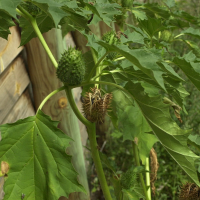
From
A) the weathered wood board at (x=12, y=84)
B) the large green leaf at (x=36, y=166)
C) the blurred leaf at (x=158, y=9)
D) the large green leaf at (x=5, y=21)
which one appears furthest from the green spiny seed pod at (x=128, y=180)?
the blurred leaf at (x=158, y=9)

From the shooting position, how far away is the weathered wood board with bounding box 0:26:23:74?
1.23 m

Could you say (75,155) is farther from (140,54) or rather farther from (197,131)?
(197,131)

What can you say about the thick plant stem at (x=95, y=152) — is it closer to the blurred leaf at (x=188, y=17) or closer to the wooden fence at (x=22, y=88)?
the wooden fence at (x=22, y=88)

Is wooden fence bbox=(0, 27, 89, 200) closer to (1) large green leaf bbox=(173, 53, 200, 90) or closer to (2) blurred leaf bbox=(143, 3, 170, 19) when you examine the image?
(2) blurred leaf bbox=(143, 3, 170, 19)

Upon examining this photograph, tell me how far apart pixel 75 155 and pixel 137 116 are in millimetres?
743

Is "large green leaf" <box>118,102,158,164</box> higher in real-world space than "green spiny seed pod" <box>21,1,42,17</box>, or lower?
lower

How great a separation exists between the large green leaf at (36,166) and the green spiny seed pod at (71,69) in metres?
0.16

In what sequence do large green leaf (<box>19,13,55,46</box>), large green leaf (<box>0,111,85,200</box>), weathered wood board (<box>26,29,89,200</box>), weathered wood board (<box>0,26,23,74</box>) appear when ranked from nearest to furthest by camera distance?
large green leaf (<box>0,111,85,200</box>) < large green leaf (<box>19,13,55,46</box>) < weathered wood board (<box>0,26,23,74</box>) < weathered wood board (<box>26,29,89,200</box>)

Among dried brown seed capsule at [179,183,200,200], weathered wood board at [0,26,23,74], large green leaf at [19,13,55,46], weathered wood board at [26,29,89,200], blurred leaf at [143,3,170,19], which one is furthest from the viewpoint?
weathered wood board at [26,29,89,200]

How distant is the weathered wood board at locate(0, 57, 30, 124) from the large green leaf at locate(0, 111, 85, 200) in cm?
50

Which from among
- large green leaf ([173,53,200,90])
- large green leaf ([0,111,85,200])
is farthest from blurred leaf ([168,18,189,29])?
large green leaf ([0,111,85,200])

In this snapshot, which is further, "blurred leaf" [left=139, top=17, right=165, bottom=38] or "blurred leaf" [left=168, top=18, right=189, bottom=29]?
"blurred leaf" [left=168, top=18, right=189, bottom=29]

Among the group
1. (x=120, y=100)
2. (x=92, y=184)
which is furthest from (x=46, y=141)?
(x=92, y=184)

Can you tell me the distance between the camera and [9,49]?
1.31m
